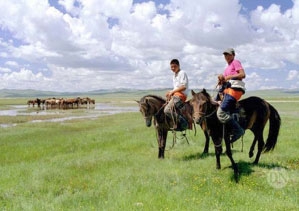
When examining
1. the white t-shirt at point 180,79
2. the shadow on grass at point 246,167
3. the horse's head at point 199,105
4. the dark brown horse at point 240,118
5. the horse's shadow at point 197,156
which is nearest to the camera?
the horse's head at point 199,105

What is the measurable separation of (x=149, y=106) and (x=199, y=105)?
3163 mm

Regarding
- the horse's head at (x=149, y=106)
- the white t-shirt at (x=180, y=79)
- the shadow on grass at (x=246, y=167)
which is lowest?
the shadow on grass at (x=246, y=167)

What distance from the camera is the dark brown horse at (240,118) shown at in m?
9.09

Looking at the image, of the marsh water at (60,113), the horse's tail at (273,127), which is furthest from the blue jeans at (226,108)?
the marsh water at (60,113)

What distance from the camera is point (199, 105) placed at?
898cm

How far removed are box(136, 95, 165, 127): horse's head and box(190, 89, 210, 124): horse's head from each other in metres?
2.83

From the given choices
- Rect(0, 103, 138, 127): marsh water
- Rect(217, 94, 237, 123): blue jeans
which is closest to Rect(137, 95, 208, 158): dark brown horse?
Rect(217, 94, 237, 123): blue jeans

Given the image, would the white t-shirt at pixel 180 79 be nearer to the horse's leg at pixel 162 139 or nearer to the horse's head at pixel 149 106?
the horse's head at pixel 149 106

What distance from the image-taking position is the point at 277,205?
696 centimetres

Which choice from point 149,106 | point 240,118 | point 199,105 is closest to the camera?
point 199,105

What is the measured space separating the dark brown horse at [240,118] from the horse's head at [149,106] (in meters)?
2.67

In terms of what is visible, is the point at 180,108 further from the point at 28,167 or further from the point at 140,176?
the point at 28,167

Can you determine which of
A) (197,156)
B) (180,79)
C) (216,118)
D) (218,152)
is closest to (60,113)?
(197,156)

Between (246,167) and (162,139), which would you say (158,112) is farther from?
(246,167)
